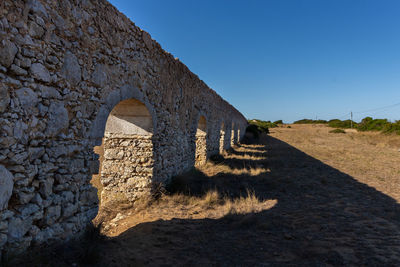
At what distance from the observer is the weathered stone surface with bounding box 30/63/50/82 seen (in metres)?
2.33

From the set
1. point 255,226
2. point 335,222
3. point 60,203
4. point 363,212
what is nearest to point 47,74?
point 60,203

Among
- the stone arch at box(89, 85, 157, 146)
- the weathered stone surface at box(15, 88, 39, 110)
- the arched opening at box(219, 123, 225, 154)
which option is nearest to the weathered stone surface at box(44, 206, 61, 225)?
the stone arch at box(89, 85, 157, 146)

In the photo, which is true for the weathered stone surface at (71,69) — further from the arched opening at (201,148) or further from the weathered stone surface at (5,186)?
the arched opening at (201,148)

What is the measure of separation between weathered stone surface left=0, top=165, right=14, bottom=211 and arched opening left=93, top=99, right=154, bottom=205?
2.76 metres

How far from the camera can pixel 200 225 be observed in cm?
404

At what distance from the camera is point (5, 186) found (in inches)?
82.7

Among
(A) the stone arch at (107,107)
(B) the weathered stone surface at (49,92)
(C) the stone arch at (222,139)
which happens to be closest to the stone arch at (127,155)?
(A) the stone arch at (107,107)

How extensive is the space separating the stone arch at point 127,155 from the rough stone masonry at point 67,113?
0.07 feet

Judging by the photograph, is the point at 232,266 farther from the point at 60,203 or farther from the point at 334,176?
the point at 334,176

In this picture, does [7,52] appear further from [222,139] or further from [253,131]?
[253,131]

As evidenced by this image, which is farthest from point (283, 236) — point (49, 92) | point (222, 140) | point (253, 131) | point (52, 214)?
point (253, 131)

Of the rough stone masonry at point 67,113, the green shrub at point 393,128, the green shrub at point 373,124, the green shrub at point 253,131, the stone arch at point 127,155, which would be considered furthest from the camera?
the green shrub at point 373,124

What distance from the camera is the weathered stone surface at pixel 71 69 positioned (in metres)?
2.73

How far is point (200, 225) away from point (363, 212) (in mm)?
3347
